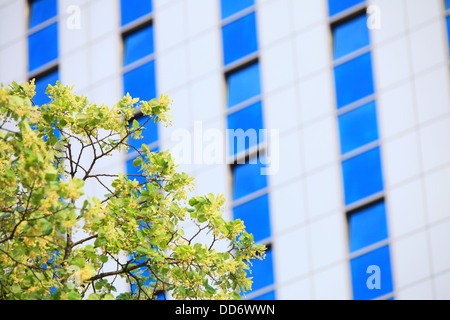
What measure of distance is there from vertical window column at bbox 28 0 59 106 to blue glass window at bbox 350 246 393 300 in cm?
1409

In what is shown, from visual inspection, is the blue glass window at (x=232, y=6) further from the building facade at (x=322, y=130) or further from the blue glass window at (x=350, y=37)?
the blue glass window at (x=350, y=37)

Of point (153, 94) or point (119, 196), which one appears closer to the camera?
point (119, 196)

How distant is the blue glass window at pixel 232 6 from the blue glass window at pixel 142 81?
3198mm

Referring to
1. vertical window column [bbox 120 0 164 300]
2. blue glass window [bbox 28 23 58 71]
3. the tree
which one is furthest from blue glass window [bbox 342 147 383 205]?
the tree

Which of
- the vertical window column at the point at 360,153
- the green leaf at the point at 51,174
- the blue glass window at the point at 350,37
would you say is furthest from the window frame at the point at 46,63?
the green leaf at the point at 51,174

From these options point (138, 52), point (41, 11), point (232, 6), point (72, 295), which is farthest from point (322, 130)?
point (72, 295)

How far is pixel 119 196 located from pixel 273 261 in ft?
52.3

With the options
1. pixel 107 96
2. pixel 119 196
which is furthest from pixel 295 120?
pixel 119 196

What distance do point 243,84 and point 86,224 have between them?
64.1 ft

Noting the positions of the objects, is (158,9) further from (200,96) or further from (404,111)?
(404,111)

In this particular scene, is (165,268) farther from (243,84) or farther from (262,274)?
(243,84)

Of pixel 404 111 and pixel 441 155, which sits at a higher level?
pixel 404 111

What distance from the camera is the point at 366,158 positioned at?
2564cm
